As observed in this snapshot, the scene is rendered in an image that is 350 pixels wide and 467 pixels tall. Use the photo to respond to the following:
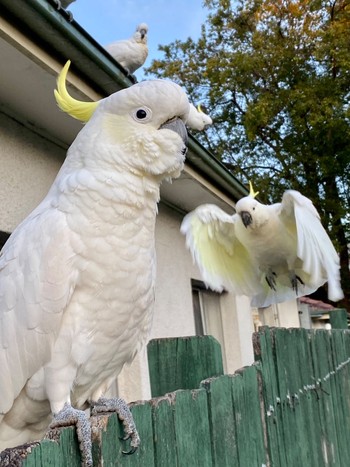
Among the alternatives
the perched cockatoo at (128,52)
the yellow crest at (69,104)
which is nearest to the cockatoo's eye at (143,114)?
the yellow crest at (69,104)

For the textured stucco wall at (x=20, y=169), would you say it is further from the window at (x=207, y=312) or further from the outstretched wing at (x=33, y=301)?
the window at (x=207, y=312)

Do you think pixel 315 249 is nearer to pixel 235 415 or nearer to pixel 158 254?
pixel 235 415

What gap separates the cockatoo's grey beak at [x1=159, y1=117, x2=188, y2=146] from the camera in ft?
4.76

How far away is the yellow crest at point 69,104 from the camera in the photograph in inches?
63.9

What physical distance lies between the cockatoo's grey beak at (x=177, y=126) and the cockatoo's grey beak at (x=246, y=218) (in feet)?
6.70

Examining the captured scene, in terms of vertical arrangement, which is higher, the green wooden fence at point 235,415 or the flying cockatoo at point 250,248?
the flying cockatoo at point 250,248

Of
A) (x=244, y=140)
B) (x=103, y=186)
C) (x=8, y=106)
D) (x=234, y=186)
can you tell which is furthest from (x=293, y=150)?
(x=103, y=186)

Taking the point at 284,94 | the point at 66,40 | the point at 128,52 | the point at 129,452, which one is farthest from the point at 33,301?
the point at 284,94

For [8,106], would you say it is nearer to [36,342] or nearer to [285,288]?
[36,342]

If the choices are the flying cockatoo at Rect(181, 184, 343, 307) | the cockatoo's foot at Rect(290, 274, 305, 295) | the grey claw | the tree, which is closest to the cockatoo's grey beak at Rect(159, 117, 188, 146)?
the grey claw

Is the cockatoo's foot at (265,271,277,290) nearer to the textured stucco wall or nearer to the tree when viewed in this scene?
the textured stucco wall

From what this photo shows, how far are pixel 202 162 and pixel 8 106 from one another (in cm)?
144

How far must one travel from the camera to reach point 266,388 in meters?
1.69

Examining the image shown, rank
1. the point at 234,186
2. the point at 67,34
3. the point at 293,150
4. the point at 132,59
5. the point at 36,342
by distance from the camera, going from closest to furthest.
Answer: the point at 36,342 → the point at 67,34 → the point at 234,186 → the point at 132,59 → the point at 293,150
